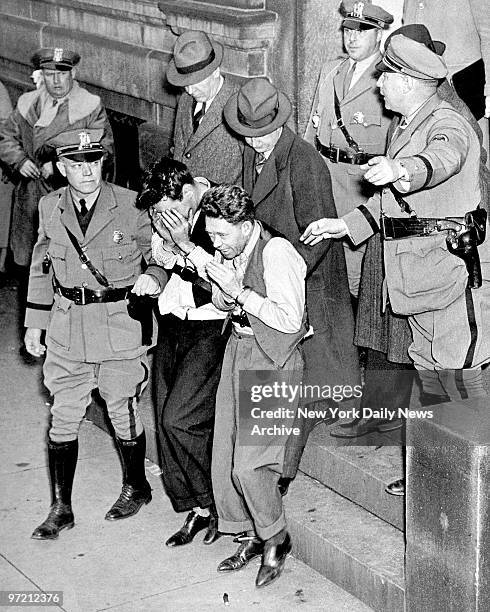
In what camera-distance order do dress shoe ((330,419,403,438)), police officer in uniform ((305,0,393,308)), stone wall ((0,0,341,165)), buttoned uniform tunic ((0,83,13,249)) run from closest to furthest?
dress shoe ((330,419,403,438)) → police officer in uniform ((305,0,393,308)) → stone wall ((0,0,341,165)) → buttoned uniform tunic ((0,83,13,249))

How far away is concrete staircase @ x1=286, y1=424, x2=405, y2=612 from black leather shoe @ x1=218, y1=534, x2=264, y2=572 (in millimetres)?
203

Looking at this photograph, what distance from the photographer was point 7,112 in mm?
10578

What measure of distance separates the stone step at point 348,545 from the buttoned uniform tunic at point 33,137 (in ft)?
10.5

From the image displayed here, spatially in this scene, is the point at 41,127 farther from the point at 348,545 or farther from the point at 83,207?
the point at 348,545

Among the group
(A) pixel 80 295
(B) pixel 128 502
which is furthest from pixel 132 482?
(A) pixel 80 295

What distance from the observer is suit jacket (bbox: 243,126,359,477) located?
6688 millimetres

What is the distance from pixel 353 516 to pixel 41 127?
414cm

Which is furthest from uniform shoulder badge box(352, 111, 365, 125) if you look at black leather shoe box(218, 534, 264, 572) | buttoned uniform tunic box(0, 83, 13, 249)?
buttoned uniform tunic box(0, 83, 13, 249)

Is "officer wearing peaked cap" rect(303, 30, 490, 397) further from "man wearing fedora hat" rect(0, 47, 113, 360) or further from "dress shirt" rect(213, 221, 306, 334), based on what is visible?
"man wearing fedora hat" rect(0, 47, 113, 360)

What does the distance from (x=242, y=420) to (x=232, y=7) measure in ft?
11.9

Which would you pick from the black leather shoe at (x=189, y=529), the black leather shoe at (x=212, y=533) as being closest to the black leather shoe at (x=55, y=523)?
the black leather shoe at (x=189, y=529)

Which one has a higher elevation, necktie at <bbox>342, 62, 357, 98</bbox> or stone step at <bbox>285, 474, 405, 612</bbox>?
necktie at <bbox>342, 62, 357, 98</bbox>

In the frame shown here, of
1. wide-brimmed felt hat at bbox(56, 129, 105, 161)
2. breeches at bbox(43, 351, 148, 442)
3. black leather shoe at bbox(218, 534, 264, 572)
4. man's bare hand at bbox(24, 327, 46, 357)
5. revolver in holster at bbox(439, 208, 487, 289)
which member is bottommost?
black leather shoe at bbox(218, 534, 264, 572)

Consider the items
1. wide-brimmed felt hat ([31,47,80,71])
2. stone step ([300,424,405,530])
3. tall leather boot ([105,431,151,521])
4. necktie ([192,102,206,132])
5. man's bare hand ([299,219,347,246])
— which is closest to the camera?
man's bare hand ([299,219,347,246])
